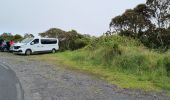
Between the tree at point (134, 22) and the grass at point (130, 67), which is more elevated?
the tree at point (134, 22)

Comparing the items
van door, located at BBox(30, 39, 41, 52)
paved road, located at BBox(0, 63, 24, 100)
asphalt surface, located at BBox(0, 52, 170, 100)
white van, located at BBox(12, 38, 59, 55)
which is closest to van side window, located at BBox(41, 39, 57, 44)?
white van, located at BBox(12, 38, 59, 55)

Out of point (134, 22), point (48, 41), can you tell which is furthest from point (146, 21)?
point (48, 41)

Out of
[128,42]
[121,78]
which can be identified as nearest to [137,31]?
[128,42]

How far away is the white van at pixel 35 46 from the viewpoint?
40469 millimetres

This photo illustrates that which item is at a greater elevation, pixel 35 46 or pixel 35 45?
pixel 35 45

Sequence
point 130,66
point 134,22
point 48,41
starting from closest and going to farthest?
1. point 130,66
2. point 48,41
3. point 134,22

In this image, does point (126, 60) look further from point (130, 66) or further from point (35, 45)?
point (35, 45)

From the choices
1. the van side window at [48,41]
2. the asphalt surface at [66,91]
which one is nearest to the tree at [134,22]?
the van side window at [48,41]

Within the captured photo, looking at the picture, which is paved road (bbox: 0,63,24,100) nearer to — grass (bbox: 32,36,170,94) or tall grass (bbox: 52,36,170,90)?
grass (bbox: 32,36,170,94)

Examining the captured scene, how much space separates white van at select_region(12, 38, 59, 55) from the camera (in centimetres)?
4047

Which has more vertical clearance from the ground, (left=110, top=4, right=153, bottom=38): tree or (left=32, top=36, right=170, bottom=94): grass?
(left=110, top=4, right=153, bottom=38): tree

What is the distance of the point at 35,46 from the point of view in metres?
41.2

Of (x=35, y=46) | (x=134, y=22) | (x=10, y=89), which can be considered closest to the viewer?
(x=10, y=89)

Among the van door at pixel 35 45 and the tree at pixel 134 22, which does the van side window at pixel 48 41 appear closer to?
the van door at pixel 35 45
